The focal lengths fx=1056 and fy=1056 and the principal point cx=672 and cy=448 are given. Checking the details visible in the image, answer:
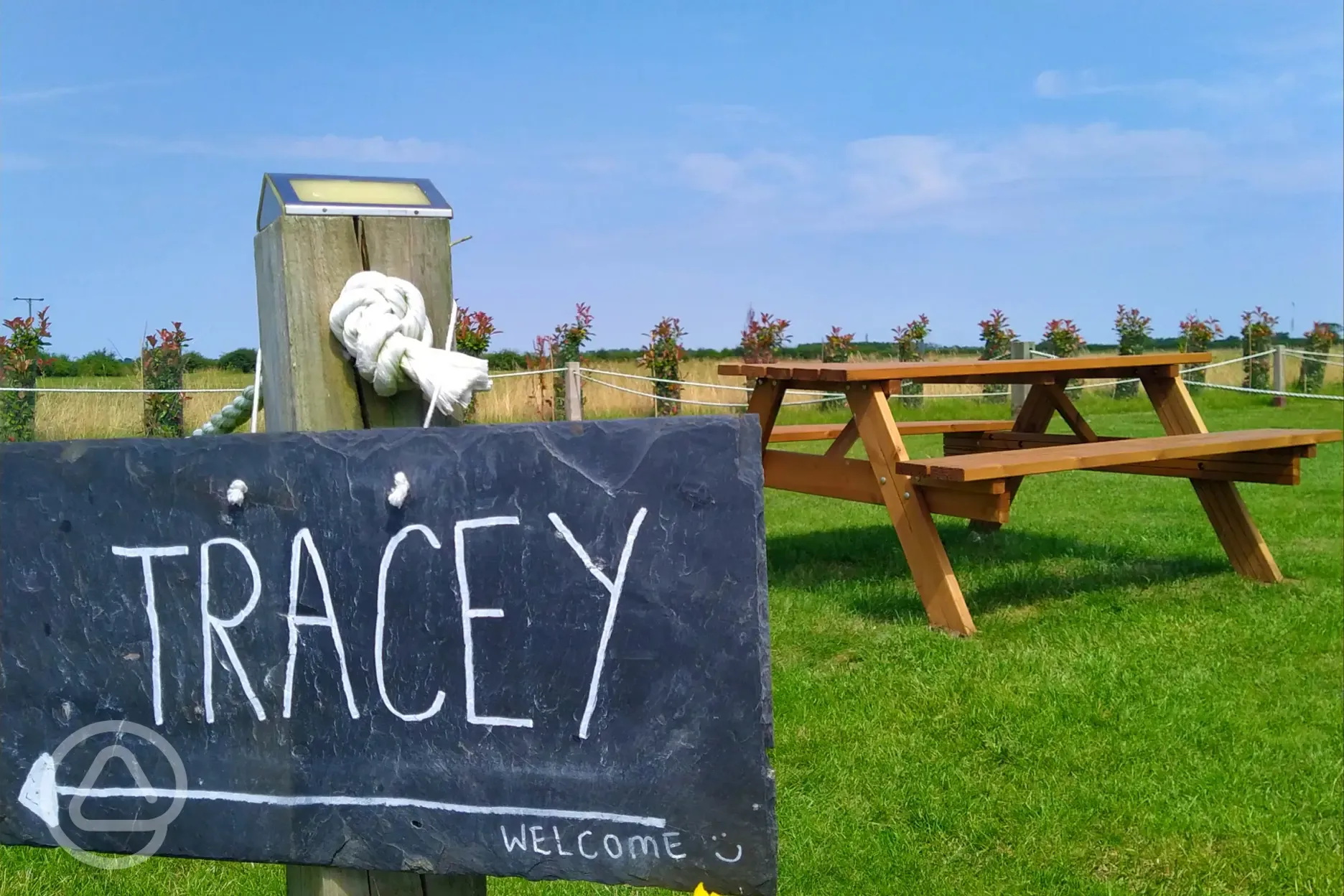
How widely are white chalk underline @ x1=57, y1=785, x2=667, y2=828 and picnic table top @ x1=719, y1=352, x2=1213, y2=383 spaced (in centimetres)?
285

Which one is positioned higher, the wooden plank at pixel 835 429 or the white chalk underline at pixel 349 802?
the wooden plank at pixel 835 429

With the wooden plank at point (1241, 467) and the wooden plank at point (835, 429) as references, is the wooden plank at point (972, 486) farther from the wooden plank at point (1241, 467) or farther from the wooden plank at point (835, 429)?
the wooden plank at point (835, 429)

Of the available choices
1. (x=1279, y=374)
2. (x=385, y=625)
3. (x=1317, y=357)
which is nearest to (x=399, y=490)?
(x=385, y=625)

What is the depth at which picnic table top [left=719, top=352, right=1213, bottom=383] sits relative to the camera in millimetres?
3867

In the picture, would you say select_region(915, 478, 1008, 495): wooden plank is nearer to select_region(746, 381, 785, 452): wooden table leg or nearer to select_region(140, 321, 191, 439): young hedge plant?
select_region(746, 381, 785, 452): wooden table leg

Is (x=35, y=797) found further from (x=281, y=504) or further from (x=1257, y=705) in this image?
(x=1257, y=705)

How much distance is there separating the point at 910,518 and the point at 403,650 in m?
2.89

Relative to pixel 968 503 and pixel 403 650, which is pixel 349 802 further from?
pixel 968 503

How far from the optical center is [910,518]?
149 inches

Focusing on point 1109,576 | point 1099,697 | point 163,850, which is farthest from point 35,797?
point 1109,576

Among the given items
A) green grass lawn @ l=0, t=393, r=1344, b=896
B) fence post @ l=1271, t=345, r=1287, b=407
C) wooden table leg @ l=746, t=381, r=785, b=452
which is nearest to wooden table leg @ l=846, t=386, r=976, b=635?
green grass lawn @ l=0, t=393, r=1344, b=896

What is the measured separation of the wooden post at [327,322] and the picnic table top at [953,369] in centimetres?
270

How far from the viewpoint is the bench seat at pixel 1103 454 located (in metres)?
3.47

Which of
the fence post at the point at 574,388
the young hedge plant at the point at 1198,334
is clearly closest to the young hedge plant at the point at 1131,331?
the young hedge plant at the point at 1198,334
